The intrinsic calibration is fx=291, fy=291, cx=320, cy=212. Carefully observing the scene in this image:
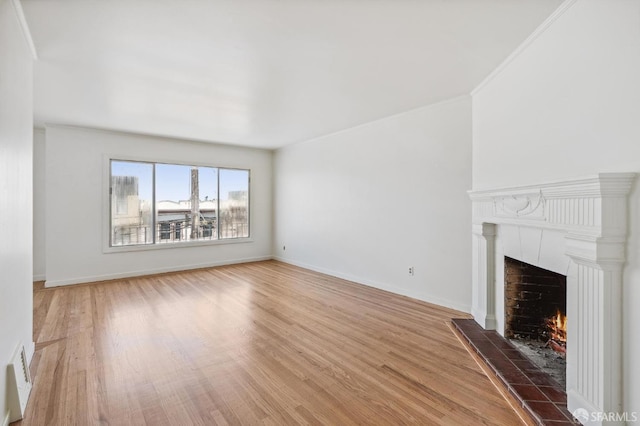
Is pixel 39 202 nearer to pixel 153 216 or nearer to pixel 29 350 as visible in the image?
pixel 153 216

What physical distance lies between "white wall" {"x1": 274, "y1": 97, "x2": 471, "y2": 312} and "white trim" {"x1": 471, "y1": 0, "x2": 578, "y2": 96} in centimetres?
53

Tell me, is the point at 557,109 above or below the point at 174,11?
A: below

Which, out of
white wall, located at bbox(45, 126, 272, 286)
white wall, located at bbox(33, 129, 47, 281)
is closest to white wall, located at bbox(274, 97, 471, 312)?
white wall, located at bbox(45, 126, 272, 286)

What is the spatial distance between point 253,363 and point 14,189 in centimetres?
206

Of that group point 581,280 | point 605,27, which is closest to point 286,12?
point 605,27

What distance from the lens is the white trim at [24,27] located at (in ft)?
6.07

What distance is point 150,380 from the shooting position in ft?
6.98

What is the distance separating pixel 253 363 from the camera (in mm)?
2355

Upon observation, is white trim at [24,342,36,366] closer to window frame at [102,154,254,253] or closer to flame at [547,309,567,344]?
window frame at [102,154,254,253]

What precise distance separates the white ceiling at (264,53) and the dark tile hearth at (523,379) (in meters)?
2.49

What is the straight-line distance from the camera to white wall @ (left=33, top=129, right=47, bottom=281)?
16.0ft

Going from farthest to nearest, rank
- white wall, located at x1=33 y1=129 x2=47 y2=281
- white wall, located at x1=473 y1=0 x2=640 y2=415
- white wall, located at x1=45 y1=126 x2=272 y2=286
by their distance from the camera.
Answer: white wall, located at x1=33 y1=129 x2=47 y2=281
white wall, located at x1=45 y1=126 x2=272 y2=286
white wall, located at x1=473 y1=0 x2=640 y2=415

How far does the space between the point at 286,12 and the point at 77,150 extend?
4.80 m

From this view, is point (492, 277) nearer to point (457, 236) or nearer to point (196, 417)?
point (457, 236)
